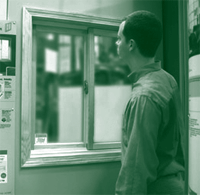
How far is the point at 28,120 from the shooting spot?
6.34 ft

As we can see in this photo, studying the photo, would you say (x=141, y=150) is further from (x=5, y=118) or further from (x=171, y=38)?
(x=171, y=38)

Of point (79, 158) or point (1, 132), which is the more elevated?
point (1, 132)

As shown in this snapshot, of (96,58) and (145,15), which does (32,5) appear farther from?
A: (145,15)

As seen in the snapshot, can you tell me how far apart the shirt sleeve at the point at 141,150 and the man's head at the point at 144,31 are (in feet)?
0.93

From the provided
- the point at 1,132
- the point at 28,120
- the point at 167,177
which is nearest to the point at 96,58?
the point at 28,120

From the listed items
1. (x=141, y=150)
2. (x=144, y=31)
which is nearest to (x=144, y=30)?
(x=144, y=31)

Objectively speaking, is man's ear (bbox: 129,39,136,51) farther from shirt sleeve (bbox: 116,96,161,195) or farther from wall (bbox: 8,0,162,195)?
wall (bbox: 8,0,162,195)

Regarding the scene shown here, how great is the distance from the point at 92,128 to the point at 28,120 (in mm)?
532

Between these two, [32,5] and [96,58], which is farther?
[96,58]

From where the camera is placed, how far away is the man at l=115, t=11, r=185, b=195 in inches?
41.0

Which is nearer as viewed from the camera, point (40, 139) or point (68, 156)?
point (68, 156)

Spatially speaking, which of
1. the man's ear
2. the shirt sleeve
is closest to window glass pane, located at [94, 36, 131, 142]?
the man's ear

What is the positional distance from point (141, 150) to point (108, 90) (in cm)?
139

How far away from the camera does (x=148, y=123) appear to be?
41.2 inches
